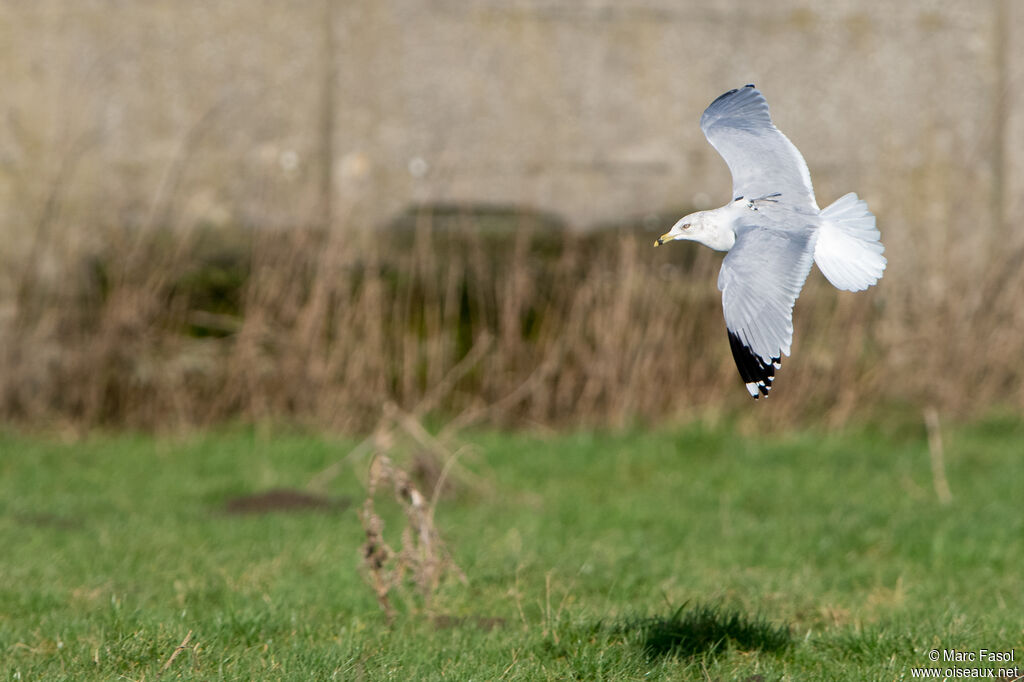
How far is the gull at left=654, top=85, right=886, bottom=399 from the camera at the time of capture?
8.82 feet

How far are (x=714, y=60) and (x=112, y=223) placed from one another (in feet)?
12.2

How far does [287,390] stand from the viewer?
7.18 metres

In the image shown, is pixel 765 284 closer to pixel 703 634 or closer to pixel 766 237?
pixel 766 237

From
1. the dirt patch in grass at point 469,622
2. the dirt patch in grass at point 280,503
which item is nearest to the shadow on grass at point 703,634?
the dirt patch in grass at point 469,622

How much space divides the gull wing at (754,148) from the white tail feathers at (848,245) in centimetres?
11

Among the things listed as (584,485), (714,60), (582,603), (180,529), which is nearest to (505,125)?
(714,60)

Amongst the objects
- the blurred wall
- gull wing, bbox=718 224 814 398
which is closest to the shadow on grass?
gull wing, bbox=718 224 814 398

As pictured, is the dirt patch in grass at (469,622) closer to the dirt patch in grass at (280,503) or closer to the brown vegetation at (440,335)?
the dirt patch in grass at (280,503)

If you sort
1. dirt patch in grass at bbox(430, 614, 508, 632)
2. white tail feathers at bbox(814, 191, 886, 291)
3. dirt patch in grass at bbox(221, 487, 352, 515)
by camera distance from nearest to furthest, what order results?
white tail feathers at bbox(814, 191, 886, 291) → dirt patch in grass at bbox(430, 614, 508, 632) → dirt patch in grass at bbox(221, 487, 352, 515)

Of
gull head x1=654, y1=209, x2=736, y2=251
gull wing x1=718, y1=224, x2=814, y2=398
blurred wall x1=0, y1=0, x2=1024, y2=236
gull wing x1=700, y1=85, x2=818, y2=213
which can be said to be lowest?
gull wing x1=718, y1=224, x2=814, y2=398

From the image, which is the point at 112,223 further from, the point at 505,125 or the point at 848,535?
the point at 848,535

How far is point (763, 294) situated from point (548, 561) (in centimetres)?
203

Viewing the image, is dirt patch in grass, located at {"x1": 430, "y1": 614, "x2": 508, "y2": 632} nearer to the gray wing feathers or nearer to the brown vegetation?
the gray wing feathers

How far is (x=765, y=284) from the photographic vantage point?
Result: 2.72 meters
